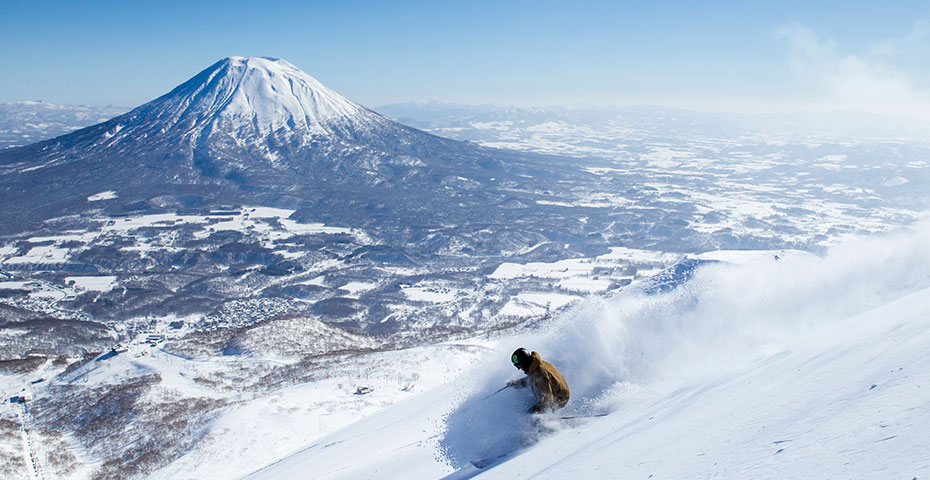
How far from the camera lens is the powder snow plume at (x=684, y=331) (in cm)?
908

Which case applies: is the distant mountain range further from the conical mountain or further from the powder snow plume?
the powder snow plume

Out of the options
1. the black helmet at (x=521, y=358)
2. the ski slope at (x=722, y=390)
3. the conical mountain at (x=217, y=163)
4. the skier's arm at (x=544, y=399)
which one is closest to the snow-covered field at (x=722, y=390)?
the ski slope at (x=722, y=390)

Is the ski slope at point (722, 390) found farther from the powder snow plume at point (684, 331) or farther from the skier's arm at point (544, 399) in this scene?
the skier's arm at point (544, 399)

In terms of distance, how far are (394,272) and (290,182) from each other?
75.1 m

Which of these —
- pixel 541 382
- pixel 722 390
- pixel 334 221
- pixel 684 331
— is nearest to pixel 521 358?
pixel 541 382

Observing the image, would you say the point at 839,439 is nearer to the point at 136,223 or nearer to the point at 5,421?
the point at 5,421

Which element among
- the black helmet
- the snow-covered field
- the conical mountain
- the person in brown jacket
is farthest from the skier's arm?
the conical mountain

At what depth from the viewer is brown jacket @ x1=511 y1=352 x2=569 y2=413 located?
8016 mm

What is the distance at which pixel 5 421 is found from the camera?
91.1ft

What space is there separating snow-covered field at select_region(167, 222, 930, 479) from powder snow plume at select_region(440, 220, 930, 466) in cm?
3

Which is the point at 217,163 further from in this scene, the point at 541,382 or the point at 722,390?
the point at 722,390

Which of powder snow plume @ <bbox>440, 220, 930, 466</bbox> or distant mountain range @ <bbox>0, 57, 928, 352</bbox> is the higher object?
powder snow plume @ <bbox>440, 220, 930, 466</bbox>

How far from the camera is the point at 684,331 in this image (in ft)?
35.9

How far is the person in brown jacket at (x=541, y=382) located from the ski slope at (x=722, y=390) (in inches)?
11.3
